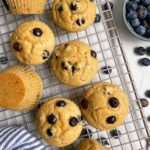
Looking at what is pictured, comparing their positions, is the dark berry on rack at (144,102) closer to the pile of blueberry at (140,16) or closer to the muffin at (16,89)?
the pile of blueberry at (140,16)

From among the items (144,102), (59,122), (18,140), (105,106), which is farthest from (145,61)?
(18,140)

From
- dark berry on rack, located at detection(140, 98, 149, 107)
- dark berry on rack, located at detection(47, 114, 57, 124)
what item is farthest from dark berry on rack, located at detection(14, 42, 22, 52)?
dark berry on rack, located at detection(140, 98, 149, 107)

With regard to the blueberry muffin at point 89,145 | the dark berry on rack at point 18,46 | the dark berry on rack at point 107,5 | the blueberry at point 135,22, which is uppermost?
the dark berry on rack at point 107,5

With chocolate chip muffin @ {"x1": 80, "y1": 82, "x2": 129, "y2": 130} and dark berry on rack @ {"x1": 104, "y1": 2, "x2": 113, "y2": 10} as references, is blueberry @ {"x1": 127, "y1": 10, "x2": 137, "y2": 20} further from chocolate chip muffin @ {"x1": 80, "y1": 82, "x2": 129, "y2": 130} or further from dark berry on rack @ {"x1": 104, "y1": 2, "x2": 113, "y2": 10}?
chocolate chip muffin @ {"x1": 80, "y1": 82, "x2": 129, "y2": 130}

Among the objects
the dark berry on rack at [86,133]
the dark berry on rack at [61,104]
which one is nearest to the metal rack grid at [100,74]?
the dark berry on rack at [86,133]

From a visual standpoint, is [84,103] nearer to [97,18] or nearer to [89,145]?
[89,145]

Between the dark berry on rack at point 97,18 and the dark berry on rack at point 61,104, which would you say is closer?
the dark berry on rack at point 61,104
